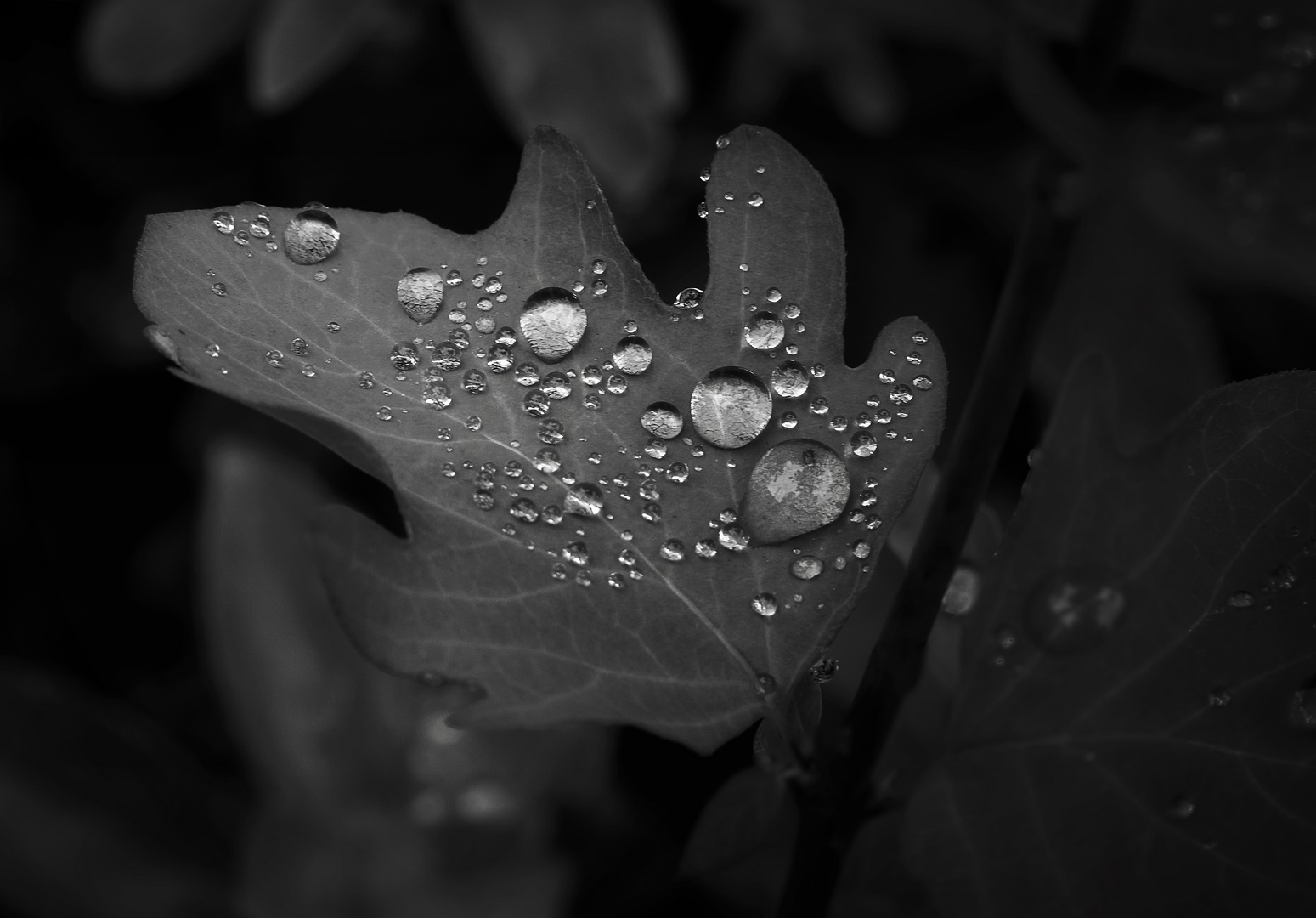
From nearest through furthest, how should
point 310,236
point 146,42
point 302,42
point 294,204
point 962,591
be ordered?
1. point 310,236
2. point 962,591
3. point 302,42
4. point 146,42
5. point 294,204

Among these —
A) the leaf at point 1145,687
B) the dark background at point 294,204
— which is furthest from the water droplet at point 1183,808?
the dark background at point 294,204

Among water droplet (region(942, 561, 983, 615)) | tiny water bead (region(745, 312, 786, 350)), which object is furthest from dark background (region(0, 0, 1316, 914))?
tiny water bead (region(745, 312, 786, 350))

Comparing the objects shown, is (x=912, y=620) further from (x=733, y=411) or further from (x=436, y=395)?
(x=436, y=395)

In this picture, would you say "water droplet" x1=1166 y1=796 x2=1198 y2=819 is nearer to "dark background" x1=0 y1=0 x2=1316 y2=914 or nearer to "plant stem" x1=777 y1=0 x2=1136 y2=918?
"plant stem" x1=777 y1=0 x2=1136 y2=918

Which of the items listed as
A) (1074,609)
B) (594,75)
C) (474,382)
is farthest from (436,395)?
(594,75)

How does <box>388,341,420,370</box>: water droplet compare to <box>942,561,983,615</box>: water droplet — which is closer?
<box>388,341,420,370</box>: water droplet

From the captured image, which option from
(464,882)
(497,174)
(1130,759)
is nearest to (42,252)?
(497,174)

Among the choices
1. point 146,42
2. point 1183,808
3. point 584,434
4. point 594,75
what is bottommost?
point 1183,808
